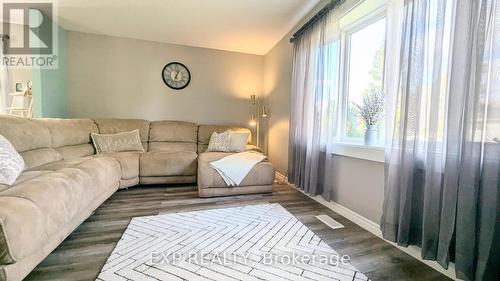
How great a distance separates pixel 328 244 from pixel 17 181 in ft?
7.41

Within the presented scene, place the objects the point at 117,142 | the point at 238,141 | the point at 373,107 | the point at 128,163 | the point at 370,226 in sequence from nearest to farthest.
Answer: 1. the point at 370,226
2. the point at 373,107
3. the point at 128,163
4. the point at 117,142
5. the point at 238,141

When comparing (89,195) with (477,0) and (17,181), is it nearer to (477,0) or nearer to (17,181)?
(17,181)

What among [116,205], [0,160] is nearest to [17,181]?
[0,160]

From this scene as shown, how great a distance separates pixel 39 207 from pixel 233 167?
175cm

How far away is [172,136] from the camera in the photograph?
372 centimetres

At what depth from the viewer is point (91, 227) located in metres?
1.79

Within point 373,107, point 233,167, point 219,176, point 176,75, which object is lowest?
point 219,176

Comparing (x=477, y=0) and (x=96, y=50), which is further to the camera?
(x=96, y=50)

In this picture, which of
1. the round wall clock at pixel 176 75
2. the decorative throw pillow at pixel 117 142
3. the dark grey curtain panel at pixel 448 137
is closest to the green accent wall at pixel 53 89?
the decorative throw pillow at pixel 117 142

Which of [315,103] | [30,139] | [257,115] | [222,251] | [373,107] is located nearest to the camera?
[222,251]

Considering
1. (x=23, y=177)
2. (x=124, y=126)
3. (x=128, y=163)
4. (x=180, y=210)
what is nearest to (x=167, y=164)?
(x=128, y=163)

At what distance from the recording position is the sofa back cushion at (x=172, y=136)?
11.9 feet

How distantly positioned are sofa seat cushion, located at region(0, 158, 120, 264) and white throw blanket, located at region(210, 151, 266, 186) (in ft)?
4.03

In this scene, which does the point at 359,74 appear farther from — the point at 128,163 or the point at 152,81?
the point at 152,81
